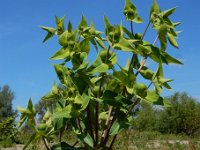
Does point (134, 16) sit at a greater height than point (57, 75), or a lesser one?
greater

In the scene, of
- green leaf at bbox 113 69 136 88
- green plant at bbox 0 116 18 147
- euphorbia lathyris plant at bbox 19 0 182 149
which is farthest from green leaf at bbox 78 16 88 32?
green plant at bbox 0 116 18 147

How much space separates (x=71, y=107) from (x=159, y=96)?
0.34 metres

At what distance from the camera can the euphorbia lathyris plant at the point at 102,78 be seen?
57.6 inches

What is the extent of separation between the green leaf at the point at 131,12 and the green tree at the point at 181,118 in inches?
1164

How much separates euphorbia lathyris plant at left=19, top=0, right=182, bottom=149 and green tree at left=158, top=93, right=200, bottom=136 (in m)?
Result: 29.5

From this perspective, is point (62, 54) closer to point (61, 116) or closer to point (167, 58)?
point (61, 116)

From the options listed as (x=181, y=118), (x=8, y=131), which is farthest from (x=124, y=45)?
(x=181, y=118)

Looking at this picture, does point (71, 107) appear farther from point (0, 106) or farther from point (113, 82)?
point (0, 106)

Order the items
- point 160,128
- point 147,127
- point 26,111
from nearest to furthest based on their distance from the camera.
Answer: point 26,111 < point 160,128 < point 147,127

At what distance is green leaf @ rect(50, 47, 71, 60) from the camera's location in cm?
150

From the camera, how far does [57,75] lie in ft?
5.10

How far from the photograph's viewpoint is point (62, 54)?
1.50 metres

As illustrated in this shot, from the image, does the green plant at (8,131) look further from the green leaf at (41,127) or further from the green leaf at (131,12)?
the green leaf at (131,12)

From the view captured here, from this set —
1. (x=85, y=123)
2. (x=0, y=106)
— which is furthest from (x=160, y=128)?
(x=85, y=123)
